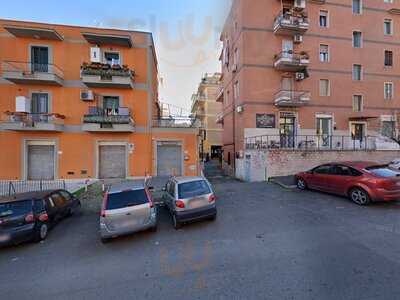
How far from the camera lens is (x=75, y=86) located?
1516 centimetres

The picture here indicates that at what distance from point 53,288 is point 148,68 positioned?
1477 cm

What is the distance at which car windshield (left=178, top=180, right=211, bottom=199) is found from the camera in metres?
6.85

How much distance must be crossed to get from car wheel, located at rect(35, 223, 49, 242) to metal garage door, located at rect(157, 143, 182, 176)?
9285 millimetres

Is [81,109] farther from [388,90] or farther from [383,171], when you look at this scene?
[388,90]

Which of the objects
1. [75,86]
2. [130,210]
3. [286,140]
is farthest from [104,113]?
[286,140]

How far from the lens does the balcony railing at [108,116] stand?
48.1ft

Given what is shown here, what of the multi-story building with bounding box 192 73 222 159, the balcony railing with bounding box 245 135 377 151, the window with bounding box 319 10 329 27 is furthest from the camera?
the multi-story building with bounding box 192 73 222 159

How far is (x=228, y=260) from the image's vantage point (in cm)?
460

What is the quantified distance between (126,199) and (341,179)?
855 cm

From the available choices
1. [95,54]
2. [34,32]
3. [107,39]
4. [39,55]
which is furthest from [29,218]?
[34,32]

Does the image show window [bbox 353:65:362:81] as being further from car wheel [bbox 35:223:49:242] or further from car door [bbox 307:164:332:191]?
car wheel [bbox 35:223:49:242]

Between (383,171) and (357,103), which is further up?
(357,103)

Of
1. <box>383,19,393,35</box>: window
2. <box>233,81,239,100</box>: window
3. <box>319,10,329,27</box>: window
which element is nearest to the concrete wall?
<box>233,81,239,100</box>: window

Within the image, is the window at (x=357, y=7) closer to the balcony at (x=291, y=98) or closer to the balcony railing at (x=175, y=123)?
the balcony at (x=291, y=98)
